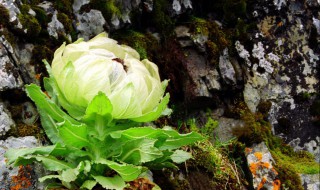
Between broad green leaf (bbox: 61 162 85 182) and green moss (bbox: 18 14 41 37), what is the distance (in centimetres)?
130

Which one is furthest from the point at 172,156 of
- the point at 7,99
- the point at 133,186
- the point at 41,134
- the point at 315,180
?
the point at 315,180

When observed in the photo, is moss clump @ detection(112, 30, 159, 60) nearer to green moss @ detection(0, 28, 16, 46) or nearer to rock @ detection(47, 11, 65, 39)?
rock @ detection(47, 11, 65, 39)

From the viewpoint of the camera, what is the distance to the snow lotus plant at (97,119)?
112 inches

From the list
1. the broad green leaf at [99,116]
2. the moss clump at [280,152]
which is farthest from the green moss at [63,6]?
the moss clump at [280,152]

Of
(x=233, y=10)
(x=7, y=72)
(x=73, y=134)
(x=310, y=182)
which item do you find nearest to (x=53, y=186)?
(x=73, y=134)

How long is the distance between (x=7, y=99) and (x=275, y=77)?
118 inches

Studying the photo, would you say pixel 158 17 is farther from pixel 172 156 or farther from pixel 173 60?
pixel 172 156

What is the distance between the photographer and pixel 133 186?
3117 mm

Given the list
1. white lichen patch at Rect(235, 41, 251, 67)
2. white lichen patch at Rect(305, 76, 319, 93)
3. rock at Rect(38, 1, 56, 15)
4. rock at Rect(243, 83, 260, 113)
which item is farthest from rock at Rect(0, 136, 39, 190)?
white lichen patch at Rect(305, 76, 319, 93)

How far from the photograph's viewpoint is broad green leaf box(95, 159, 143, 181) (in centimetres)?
281

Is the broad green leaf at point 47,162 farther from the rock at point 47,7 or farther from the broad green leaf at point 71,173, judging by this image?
the rock at point 47,7

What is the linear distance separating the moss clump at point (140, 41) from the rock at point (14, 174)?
62.9 inches

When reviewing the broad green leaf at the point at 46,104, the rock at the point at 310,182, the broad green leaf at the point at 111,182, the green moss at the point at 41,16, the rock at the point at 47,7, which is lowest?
the rock at the point at 310,182

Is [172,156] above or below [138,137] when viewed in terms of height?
below
